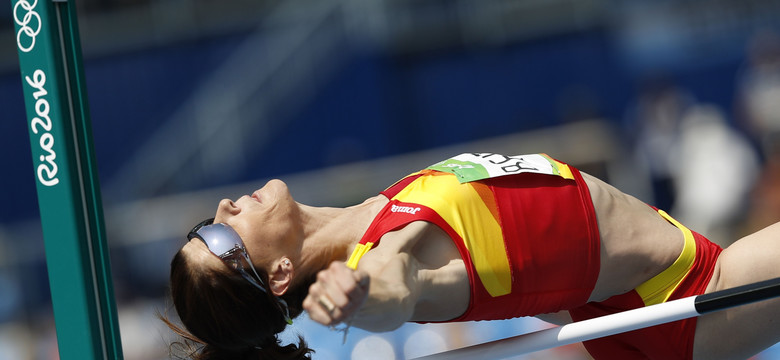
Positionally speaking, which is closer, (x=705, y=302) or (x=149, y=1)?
(x=705, y=302)

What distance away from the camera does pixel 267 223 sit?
9.40 ft

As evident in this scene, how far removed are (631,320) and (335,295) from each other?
0.89m

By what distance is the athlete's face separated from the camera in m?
2.84

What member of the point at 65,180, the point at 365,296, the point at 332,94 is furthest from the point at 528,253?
the point at 332,94

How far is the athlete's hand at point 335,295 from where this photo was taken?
1971 mm

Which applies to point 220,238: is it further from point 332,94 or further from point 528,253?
point 332,94

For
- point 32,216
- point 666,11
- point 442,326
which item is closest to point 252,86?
point 32,216

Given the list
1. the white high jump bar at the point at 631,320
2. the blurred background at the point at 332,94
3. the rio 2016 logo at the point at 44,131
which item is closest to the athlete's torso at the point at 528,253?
the white high jump bar at the point at 631,320

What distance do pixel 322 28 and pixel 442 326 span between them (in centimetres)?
520

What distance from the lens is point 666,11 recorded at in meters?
8.94

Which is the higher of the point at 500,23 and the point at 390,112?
the point at 500,23

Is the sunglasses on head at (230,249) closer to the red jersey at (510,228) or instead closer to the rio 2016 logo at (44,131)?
the red jersey at (510,228)

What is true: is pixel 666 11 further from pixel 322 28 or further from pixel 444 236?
pixel 444 236

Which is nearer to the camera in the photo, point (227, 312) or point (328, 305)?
point (328, 305)
